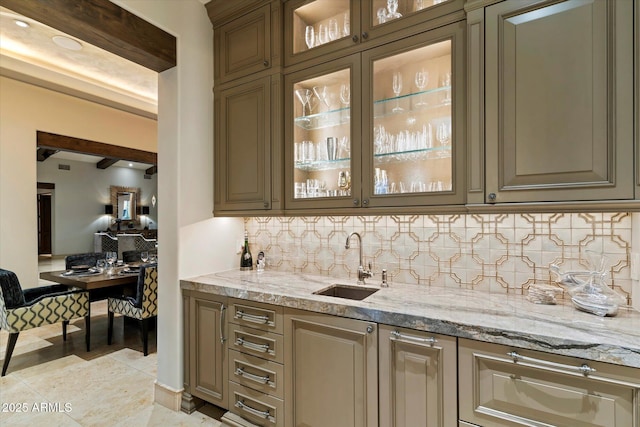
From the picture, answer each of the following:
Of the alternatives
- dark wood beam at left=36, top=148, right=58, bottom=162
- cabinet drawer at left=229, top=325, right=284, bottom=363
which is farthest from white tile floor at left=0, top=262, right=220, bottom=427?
dark wood beam at left=36, top=148, right=58, bottom=162

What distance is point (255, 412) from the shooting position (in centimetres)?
196

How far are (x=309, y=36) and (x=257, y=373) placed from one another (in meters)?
2.31

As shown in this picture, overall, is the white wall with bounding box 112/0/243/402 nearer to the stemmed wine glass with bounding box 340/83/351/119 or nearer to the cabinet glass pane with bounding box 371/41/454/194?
the stemmed wine glass with bounding box 340/83/351/119

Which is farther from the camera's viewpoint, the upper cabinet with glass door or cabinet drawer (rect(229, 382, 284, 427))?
cabinet drawer (rect(229, 382, 284, 427))

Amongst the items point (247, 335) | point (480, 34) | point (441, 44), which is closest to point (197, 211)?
point (247, 335)

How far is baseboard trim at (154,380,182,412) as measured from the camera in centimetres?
232

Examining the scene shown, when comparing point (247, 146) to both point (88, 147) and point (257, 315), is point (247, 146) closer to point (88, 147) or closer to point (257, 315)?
point (257, 315)

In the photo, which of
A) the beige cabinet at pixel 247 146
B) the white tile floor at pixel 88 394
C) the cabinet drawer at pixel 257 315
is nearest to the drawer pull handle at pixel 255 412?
the white tile floor at pixel 88 394

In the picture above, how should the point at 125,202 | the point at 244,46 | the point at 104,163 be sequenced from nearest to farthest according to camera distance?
the point at 244,46 < the point at 104,163 < the point at 125,202

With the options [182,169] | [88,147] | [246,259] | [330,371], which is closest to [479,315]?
[330,371]

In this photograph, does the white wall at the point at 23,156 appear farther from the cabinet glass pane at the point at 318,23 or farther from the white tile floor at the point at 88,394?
the cabinet glass pane at the point at 318,23

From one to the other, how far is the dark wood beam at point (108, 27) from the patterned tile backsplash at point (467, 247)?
1548mm

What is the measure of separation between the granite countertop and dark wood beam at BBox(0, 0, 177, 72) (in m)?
1.66

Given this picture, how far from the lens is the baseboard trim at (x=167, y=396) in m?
2.32
